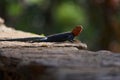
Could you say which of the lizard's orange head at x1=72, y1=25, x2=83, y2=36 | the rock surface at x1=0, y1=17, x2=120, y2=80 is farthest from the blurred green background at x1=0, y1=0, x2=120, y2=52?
the rock surface at x1=0, y1=17, x2=120, y2=80

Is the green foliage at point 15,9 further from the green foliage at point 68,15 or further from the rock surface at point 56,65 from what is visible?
the rock surface at point 56,65

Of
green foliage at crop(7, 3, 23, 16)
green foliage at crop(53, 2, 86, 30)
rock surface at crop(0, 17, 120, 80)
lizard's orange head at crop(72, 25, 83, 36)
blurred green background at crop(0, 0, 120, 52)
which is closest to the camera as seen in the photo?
rock surface at crop(0, 17, 120, 80)

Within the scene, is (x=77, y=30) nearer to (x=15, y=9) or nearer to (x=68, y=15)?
(x=68, y=15)

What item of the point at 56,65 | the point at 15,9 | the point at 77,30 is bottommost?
the point at 56,65

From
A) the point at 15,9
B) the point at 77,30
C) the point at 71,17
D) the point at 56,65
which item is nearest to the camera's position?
the point at 56,65

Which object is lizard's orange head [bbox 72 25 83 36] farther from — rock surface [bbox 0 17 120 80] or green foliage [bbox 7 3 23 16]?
green foliage [bbox 7 3 23 16]

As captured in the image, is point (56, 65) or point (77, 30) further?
point (77, 30)

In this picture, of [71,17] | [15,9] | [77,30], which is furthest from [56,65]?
[15,9]

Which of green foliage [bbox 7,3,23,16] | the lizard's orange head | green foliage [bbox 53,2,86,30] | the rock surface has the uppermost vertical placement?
green foliage [bbox 7,3,23,16]

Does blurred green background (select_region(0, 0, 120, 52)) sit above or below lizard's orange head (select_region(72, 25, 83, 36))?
above

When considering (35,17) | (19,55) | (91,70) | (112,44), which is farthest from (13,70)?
(35,17)
